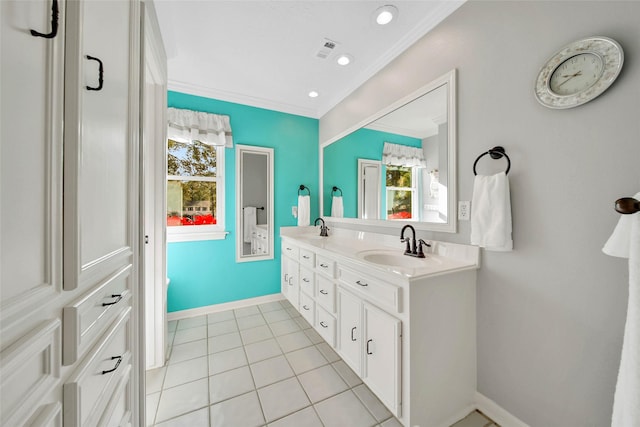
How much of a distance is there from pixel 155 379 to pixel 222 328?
71 centimetres

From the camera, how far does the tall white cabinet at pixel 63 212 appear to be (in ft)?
1.36

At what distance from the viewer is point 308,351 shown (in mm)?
1984

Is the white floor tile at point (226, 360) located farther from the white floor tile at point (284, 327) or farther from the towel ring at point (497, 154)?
the towel ring at point (497, 154)

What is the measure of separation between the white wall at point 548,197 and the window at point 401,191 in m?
0.39

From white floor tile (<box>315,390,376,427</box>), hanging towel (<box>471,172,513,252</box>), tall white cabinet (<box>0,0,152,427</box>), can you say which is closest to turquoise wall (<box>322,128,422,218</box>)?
hanging towel (<box>471,172,513,252</box>)

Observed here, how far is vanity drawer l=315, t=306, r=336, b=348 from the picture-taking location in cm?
182

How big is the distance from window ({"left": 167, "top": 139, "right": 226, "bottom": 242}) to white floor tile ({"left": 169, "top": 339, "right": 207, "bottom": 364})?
3.46 ft

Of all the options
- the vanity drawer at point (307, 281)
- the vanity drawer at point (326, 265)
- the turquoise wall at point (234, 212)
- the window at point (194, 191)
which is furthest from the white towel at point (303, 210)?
the vanity drawer at point (326, 265)

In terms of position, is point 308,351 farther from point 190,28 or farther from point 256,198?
point 190,28

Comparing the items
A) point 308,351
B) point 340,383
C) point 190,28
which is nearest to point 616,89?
point 340,383

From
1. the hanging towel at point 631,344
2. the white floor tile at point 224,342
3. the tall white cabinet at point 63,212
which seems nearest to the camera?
the tall white cabinet at point 63,212

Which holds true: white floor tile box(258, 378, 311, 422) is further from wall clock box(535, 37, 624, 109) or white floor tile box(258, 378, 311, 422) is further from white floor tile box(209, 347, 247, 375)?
wall clock box(535, 37, 624, 109)

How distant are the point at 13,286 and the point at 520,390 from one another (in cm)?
199

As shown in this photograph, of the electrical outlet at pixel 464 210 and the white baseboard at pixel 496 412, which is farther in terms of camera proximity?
the electrical outlet at pixel 464 210
